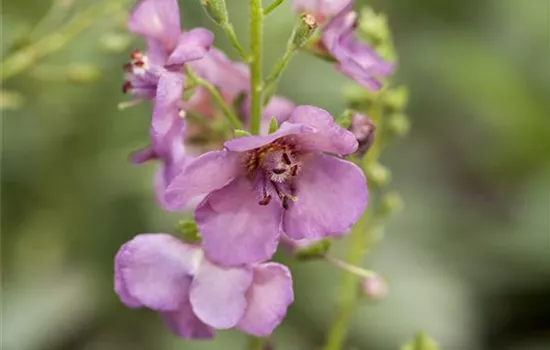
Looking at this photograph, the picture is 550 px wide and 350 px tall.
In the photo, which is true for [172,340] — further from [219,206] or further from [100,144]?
[219,206]

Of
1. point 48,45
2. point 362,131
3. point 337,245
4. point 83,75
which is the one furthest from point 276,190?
point 337,245

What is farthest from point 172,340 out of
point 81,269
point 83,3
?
point 83,3

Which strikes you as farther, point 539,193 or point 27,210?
point 539,193

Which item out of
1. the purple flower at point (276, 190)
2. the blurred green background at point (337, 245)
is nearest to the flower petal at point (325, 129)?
the purple flower at point (276, 190)

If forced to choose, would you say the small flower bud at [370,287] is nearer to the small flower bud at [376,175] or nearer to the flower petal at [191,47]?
the small flower bud at [376,175]

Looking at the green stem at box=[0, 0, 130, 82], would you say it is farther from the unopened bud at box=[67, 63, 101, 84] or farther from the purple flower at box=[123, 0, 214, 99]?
the purple flower at box=[123, 0, 214, 99]

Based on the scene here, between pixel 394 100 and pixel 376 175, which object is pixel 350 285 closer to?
pixel 376 175
